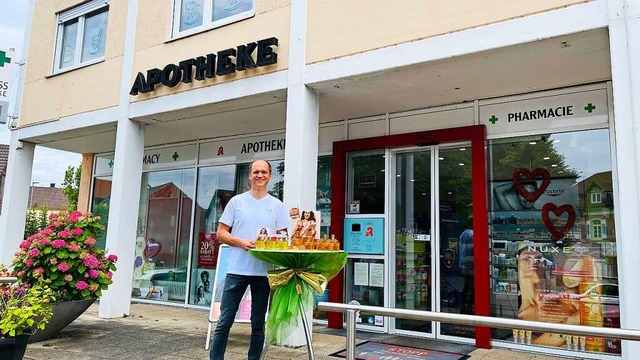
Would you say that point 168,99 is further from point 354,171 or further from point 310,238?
point 310,238

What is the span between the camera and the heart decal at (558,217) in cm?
562

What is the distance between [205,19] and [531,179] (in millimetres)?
4923

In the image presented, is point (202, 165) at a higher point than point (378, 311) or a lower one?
higher

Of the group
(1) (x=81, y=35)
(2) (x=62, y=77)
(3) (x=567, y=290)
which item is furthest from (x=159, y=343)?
(1) (x=81, y=35)

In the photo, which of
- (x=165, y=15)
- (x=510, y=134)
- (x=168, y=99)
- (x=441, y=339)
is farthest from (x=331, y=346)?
(x=165, y=15)

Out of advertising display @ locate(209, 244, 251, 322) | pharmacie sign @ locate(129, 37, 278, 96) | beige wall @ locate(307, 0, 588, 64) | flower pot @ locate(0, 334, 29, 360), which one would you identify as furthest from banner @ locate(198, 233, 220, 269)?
flower pot @ locate(0, 334, 29, 360)

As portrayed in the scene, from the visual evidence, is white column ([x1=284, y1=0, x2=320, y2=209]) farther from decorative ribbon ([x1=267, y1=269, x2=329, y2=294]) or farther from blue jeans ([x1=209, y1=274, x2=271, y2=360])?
decorative ribbon ([x1=267, y1=269, x2=329, y2=294])

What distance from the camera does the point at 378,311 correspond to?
8.58 feet

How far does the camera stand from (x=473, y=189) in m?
6.04

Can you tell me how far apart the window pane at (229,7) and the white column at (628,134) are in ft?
14.4

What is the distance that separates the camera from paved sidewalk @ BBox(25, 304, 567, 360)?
5.21m

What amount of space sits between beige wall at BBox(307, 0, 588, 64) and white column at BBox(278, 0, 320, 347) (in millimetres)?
151

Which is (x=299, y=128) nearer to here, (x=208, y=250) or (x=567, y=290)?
(x=567, y=290)

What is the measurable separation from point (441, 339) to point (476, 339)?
462 millimetres
